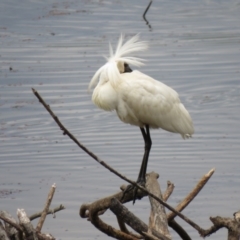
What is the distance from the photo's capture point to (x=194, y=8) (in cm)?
2961

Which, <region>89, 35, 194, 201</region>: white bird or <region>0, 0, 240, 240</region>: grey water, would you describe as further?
<region>0, 0, 240, 240</region>: grey water

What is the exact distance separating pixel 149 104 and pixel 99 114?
22.0 ft

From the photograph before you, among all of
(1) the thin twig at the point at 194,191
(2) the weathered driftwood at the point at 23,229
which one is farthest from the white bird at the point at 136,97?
(2) the weathered driftwood at the point at 23,229

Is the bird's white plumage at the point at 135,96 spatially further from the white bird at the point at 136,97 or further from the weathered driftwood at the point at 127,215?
the weathered driftwood at the point at 127,215

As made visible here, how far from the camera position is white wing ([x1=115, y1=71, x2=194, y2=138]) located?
30.8 ft

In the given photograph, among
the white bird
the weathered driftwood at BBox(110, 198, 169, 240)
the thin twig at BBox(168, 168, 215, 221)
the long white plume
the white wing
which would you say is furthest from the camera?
the white wing

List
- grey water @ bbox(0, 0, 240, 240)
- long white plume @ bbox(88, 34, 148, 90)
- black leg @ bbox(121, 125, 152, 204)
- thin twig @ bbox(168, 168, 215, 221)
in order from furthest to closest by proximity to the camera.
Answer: grey water @ bbox(0, 0, 240, 240) < long white plume @ bbox(88, 34, 148, 90) < black leg @ bbox(121, 125, 152, 204) < thin twig @ bbox(168, 168, 215, 221)

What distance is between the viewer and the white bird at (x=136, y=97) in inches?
364

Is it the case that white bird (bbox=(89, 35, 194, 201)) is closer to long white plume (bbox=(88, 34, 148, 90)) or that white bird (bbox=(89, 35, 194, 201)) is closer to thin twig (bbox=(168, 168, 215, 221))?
long white plume (bbox=(88, 34, 148, 90))

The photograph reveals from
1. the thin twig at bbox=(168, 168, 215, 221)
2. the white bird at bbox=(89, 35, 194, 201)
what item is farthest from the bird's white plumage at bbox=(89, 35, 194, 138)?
the thin twig at bbox=(168, 168, 215, 221)

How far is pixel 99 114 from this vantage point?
637 inches

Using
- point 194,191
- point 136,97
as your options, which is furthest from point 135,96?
point 194,191

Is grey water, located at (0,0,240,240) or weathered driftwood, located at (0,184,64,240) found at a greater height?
Result: grey water, located at (0,0,240,240)

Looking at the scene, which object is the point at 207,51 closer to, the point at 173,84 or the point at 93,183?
the point at 173,84
